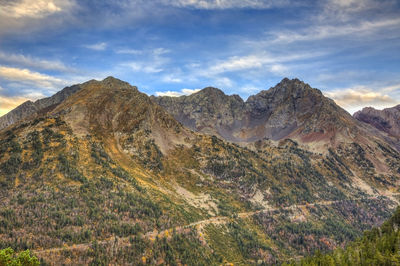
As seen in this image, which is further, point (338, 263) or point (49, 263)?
point (49, 263)

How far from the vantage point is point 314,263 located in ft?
471

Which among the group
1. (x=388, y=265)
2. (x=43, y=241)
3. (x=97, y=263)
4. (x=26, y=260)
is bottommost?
(x=97, y=263)

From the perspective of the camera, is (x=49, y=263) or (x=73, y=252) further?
(x=73, y=252)

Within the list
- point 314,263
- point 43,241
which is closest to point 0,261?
point 314,263

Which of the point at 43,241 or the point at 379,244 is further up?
the point at 379,244

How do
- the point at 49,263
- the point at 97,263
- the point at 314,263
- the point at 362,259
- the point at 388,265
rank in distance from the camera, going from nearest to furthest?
the point at 388,265
the point at 362,259
the point at 314,263
the point at 49,263
the point at 97,263

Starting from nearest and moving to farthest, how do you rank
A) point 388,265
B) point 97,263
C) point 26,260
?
point 26,260 < point 388,265 < point 97,263

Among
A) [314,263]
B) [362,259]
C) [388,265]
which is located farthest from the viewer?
[314,263]

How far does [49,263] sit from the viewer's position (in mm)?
183250

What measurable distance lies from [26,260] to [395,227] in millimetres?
189387

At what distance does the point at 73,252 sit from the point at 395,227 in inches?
8223

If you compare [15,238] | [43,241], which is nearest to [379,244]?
[43,241]

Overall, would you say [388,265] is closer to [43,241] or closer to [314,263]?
[314,263]

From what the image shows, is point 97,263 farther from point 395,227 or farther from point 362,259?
point 395,227
